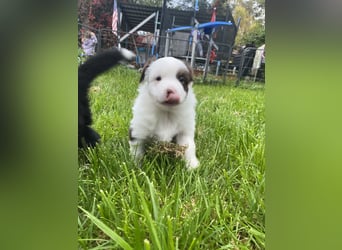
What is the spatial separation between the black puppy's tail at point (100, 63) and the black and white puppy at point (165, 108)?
6cm

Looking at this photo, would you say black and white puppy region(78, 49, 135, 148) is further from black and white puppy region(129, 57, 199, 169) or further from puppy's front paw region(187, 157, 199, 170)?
puppy's front paw region(187, 157, 199, 170)

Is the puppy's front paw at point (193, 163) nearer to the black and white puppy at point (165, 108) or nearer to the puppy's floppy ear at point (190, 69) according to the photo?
the black and white puppy at point (165, 108)

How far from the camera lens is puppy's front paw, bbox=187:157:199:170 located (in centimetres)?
81

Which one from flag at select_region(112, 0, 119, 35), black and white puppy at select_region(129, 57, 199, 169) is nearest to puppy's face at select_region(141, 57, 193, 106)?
black and white puppy at select_region(129, 57, 199, 169)

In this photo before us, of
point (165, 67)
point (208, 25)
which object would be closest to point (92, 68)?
point (165, 67)

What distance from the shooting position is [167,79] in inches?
30.3

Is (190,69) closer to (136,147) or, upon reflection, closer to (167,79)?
(167,79)

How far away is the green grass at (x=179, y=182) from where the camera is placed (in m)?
0.65

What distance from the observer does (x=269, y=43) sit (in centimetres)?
54
